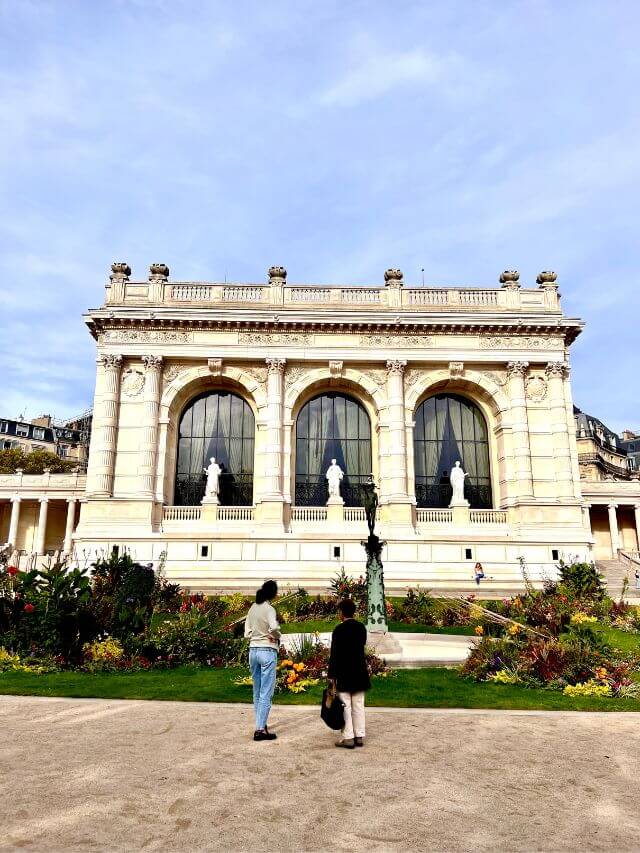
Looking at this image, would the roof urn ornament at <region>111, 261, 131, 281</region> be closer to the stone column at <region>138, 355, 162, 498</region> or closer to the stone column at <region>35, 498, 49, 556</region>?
the stone column at <region>138, 355, 162, 498</region>

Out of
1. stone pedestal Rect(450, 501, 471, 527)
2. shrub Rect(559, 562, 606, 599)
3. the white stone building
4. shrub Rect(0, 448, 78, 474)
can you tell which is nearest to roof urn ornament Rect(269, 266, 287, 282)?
the white stone building

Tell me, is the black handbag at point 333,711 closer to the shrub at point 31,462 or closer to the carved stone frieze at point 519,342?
the carved stone frieze at point 519,342

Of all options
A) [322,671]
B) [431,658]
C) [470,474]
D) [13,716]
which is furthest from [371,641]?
[470,474]

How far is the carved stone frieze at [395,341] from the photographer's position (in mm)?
33844

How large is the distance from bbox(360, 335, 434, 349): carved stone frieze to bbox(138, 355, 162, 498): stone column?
36.6ft

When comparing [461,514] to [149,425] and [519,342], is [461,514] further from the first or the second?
[149,425]

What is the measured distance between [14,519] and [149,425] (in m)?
20.2

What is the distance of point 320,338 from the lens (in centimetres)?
3384

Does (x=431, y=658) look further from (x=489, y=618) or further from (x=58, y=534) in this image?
(x=58, y=534)

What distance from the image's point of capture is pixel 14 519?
45.6m

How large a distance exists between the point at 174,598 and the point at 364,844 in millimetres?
20315

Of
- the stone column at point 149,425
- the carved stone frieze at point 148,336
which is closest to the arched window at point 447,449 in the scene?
the carved stone frieze at point 148,336

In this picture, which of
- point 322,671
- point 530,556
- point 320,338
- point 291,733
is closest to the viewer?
point 291,733

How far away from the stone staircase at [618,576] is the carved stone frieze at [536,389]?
31.3ft
